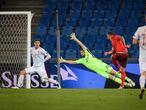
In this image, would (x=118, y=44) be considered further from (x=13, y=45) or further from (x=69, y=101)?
(x=69, y=101)

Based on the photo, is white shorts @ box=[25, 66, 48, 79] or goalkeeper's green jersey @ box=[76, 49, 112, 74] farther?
goalkeeper's green jersey @ box=[76, 49, 112, 74]

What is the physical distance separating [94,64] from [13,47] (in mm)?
2332

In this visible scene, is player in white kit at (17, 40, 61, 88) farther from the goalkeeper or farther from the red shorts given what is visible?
the red shorts

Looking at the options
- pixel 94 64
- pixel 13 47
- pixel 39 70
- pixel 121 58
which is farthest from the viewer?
pixel 94 64

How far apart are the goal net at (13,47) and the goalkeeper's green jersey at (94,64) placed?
1504 millimetres

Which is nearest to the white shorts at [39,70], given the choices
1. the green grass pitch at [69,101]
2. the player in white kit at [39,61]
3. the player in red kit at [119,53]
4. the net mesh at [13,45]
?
the player in white kit at [39,61]

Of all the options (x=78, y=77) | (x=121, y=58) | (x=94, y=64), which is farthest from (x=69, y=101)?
(x=94, y=64)

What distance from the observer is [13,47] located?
14383 mm

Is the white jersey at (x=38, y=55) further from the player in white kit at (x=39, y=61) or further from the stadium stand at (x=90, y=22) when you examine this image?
the stadium stand at (x=90, y=22)

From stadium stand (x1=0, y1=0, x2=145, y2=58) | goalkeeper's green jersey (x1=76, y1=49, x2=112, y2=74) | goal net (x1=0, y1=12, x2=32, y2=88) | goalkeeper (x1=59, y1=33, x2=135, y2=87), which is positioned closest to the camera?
goal net (x1=0, y1=12, x2=32, y2=88)

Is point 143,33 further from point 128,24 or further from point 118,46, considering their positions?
point 128,24

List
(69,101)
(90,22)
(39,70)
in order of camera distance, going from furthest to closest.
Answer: (90,22) → (39,70) → (69,101)

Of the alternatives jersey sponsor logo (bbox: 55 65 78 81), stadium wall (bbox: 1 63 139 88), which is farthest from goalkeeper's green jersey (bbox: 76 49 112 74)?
jersey sponsor logo (bbox: 55 65 78 81)

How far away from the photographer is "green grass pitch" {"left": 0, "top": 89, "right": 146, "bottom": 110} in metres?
7.34
